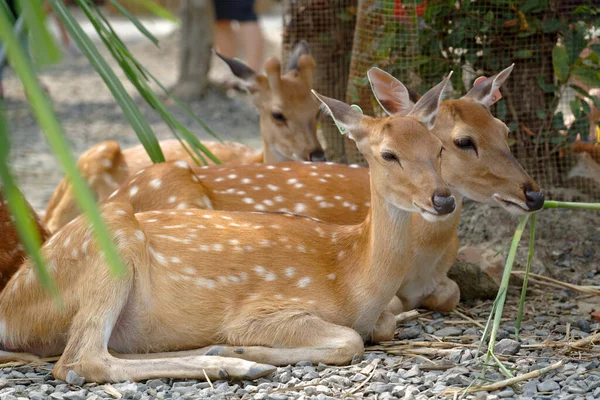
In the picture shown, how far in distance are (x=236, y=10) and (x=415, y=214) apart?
21.7 ft

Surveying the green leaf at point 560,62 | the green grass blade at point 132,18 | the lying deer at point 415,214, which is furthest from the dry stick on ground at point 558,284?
the green grass blade at point 132,18

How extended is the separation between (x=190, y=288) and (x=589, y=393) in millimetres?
1491

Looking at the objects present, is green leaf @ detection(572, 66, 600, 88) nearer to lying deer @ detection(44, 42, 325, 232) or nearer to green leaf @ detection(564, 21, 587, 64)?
green leaf @ detection(564, 21, 587, 64)

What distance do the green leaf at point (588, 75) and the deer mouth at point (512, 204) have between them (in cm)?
137

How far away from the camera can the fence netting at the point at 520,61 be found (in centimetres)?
505

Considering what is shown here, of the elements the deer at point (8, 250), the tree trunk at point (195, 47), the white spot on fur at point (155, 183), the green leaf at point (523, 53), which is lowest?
the tree trunk at point (195, 47)

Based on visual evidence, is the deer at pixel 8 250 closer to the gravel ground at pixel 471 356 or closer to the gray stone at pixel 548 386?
the gravel ground at pixel 471 356

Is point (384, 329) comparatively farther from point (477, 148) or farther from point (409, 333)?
point (477, 148)

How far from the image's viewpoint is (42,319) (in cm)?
354

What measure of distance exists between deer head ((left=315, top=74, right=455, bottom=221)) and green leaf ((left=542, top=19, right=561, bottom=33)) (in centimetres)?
159

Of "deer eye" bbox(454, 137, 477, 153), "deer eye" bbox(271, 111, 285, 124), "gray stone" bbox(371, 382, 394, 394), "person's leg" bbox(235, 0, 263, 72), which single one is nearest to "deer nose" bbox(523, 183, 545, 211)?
"deer eye" bbox(454, 137, 477, 153)

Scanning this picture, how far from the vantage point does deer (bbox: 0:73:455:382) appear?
3.43 m

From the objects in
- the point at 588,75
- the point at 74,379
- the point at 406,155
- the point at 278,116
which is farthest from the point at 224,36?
the point at 74,379

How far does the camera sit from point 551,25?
5047mm
